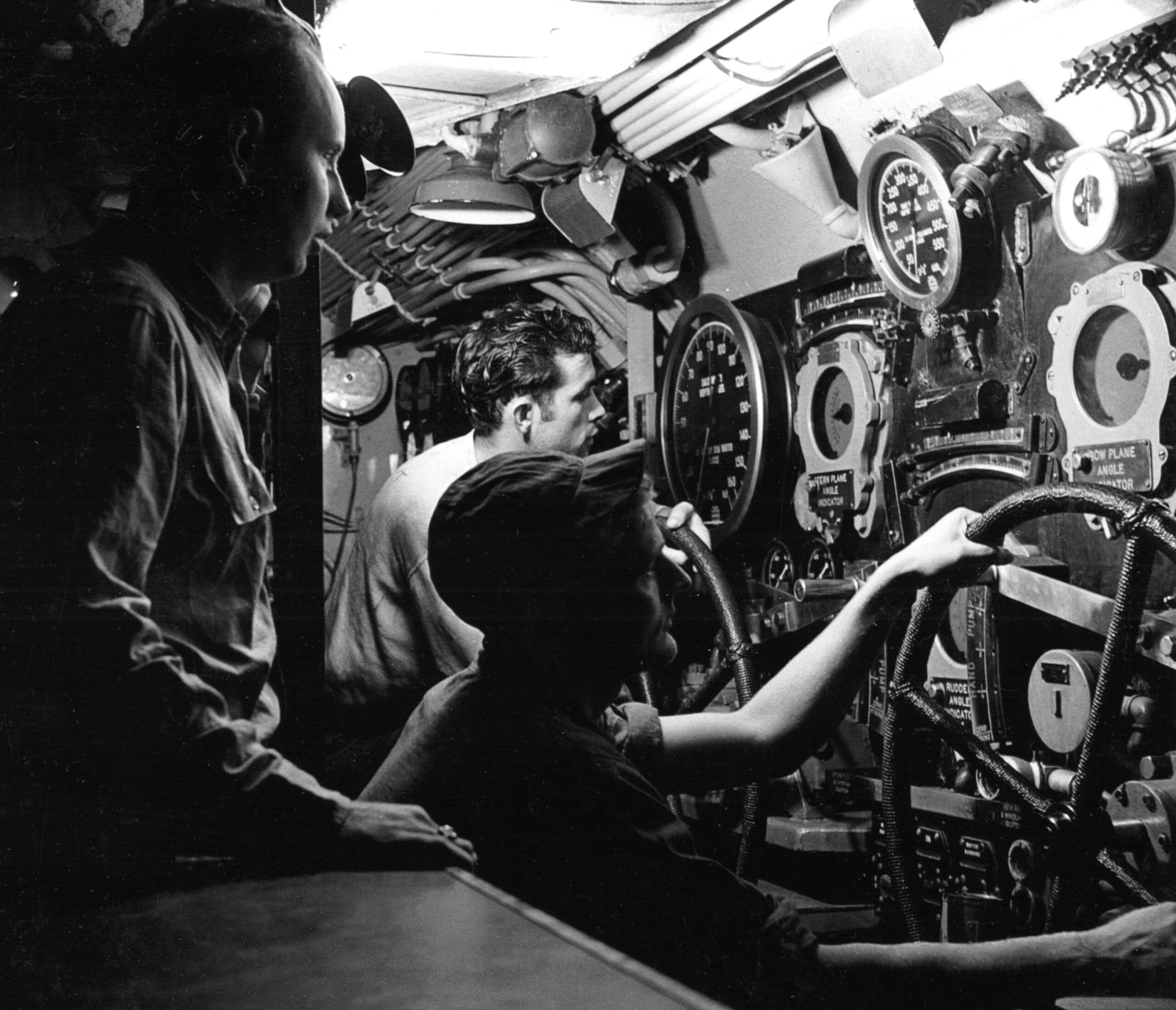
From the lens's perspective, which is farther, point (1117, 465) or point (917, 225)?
point (917, 225)

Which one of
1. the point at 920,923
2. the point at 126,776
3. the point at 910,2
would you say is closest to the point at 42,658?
the point at 126,776

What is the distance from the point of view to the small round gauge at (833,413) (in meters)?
2.51

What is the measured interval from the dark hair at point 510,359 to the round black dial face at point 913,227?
656mm

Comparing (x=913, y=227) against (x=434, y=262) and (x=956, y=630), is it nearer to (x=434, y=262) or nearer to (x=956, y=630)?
→ (x=956, y=630)

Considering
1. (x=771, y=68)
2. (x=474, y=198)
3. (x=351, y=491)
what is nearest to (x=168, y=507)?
(x=351, y=491)

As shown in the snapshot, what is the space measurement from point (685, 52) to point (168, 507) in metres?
1.22

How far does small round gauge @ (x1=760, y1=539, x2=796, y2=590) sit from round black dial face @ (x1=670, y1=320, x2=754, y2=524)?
0.44ft

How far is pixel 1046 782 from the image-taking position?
1.89 m

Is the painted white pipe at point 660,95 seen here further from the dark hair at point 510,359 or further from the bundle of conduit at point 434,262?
the dark hair at point 510,359

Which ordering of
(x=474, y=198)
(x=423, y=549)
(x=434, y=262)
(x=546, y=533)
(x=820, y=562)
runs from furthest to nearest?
(x=820, y=562), (x=434, y=262), (x=474, y=198), (x=423, y=549), (x=546, y=533)

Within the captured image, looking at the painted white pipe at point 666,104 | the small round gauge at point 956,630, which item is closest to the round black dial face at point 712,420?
the painted white pipe at point 666,104

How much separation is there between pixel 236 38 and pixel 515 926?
58.9 inches

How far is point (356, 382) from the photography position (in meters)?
2.49

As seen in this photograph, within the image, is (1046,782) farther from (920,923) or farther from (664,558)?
(664,558)
